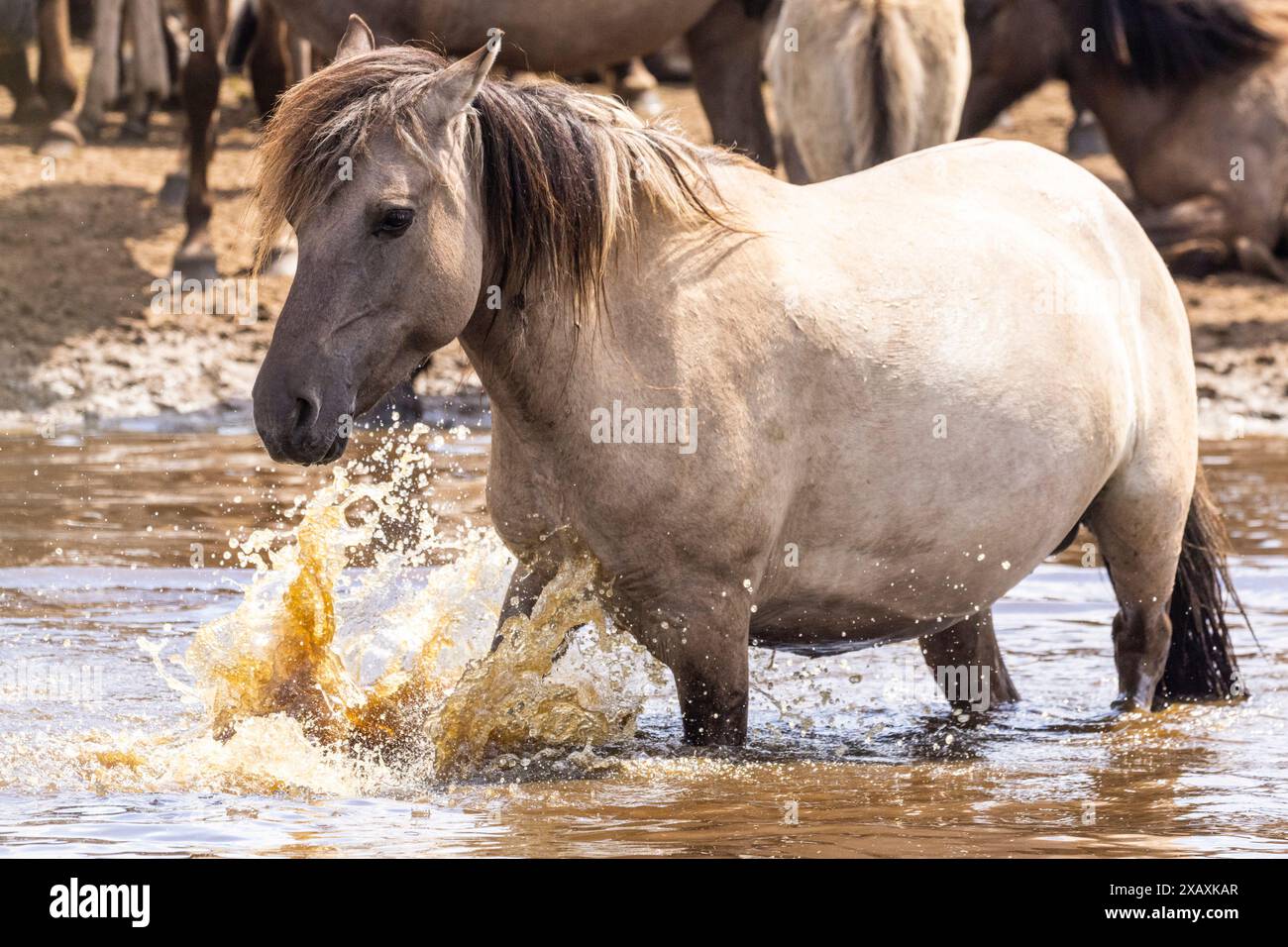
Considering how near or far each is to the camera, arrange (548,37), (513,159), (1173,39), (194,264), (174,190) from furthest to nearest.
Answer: (174,190) → (1173,39) → (194,264) → (548,37) → (513,159)

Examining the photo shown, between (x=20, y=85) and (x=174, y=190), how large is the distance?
5.68ft

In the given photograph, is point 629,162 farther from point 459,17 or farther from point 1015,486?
point 459,17

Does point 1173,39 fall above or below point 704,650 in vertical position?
above

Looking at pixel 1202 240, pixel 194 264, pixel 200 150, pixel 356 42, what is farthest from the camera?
pixel 1202 240

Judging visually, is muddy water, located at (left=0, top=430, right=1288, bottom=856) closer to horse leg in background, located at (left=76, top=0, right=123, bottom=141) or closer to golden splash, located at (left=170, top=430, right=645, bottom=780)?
golden splash, located at (left=170, top=430, right=645, bottom=780)

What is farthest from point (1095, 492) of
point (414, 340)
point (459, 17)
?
point (459, 17)

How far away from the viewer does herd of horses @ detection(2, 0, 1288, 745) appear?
4031 millimetres

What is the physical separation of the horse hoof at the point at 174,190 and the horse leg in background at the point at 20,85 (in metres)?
1.43

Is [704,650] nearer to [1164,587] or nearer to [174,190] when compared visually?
[1164,587]

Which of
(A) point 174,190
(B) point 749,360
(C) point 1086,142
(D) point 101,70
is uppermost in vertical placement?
(D) point 101,70

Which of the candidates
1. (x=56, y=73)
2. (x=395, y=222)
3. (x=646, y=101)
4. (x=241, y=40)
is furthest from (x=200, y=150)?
(x=395, y=222)

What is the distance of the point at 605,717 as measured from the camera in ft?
15.4

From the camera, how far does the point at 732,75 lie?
31.9 feet

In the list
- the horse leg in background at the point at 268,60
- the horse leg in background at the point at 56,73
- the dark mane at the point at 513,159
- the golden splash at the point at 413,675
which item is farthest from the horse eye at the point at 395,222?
the horse leg in background at the point at 56,73
